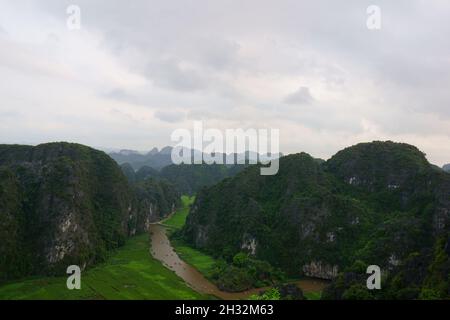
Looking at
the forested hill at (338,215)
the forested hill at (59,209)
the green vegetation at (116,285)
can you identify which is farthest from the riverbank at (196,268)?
the forested hill at (59,209)

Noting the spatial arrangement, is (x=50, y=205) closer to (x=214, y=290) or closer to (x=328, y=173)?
(x=214, y=290)

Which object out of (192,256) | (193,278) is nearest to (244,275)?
(193,278)

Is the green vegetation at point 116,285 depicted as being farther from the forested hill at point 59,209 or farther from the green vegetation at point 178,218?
the green vegetation at point 178,218

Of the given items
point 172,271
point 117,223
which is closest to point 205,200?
point 117,223

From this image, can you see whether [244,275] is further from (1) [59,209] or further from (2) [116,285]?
(1) [59,209]

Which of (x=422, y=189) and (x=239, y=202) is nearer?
(x=422, y=189)

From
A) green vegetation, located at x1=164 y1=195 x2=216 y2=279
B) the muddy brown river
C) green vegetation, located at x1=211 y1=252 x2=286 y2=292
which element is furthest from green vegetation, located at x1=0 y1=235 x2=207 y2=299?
green vegetation, located at x1=164 y1=195 x2=216 y2=279

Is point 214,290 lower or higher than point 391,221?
lower
